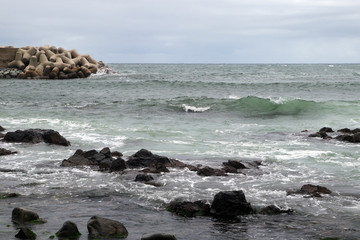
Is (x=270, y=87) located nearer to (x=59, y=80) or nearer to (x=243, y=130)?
(x=59, y=80)

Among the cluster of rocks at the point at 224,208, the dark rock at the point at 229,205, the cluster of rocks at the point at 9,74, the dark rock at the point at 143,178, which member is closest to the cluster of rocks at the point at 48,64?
the cluster of rocks at the point at 9,74

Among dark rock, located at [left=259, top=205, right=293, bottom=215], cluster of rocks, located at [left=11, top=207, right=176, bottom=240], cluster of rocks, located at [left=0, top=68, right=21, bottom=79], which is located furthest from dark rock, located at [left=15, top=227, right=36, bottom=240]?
cluster of rocks, located at [left=0, top=68, right=21, bottom=79]

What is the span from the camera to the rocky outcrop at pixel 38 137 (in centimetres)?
1825

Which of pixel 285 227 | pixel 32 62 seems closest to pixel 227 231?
pixel 285 227

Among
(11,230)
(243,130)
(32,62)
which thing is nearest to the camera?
(11,230)

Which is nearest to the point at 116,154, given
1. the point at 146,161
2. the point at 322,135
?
the point at 146,161

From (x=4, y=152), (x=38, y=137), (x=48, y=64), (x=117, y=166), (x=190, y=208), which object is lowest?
(x=4, y=152)

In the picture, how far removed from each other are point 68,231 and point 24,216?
47.8 inches

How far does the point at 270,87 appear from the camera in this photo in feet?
169

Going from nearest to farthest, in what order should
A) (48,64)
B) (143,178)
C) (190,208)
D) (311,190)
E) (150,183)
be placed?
(190,208) → (311,190) → (150,183) → (143,178) → (48,64)

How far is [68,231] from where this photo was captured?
332 inches

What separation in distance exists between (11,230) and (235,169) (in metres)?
A: 6.92

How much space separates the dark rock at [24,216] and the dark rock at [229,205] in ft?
10.6

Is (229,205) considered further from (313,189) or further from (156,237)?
Answer: (313,189)
